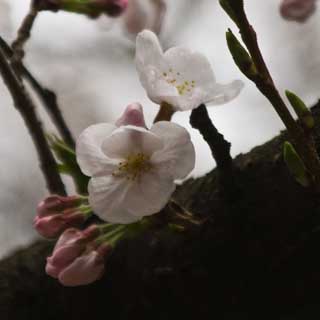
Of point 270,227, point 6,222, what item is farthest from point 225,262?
point 6,222

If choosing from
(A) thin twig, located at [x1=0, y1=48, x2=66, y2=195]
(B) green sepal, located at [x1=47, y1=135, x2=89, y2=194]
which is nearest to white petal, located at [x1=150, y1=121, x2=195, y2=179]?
(B) green sepal, located at [x1=47, y1=135, x2=89, y2=194]

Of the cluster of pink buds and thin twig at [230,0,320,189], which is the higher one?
thin twig at [230,0,320,189]

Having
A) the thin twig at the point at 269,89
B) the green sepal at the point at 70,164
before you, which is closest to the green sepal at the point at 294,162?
the thin twig at the point at 269,89

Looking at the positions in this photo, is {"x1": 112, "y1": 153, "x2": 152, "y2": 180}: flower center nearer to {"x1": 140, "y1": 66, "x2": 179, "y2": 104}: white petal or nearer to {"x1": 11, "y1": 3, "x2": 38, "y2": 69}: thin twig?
{"x1": 140, "y1": 66, "x2": 179, "y2": 104}: white petal

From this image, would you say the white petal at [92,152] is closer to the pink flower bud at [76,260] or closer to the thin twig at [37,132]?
the pink flower bud at [76,260]

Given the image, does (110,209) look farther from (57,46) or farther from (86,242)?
(57,46)

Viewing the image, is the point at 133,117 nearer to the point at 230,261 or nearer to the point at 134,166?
the point at 134,166

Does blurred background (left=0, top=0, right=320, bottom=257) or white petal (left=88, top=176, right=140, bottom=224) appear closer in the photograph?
white petal (left=88, top=176, right=140, bottom=224)
